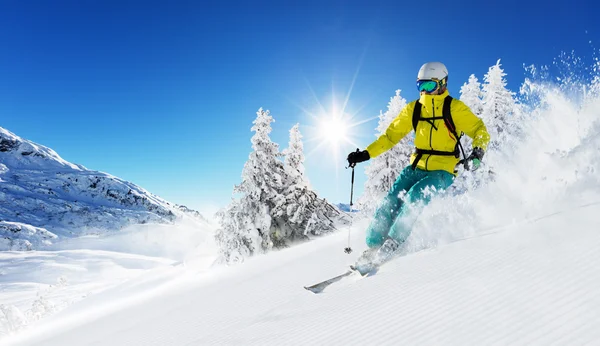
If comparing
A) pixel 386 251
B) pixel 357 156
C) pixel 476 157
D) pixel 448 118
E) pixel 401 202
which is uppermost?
pixel 448 118

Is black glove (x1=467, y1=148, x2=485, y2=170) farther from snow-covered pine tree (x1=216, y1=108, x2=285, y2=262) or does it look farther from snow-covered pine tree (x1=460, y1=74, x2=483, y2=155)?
snow-covered pine tree (x1=460, y1=74, x2=483, y2=155)

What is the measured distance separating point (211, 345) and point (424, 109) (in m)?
4.42

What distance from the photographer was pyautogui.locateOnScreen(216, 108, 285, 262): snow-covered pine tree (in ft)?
73.9

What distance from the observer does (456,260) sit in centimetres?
469

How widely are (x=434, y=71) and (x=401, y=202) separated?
2.03m

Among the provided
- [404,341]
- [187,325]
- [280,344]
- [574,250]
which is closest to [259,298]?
[187,325]

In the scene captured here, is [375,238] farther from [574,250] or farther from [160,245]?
[160,245]

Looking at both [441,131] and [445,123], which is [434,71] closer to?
[445,123]

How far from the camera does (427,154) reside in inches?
242

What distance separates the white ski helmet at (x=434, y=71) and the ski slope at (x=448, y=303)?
238 cm

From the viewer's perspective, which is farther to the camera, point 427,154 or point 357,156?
point 357,156

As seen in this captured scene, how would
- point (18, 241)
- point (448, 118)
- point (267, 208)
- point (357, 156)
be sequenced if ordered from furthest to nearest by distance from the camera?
point (18, 241) → point (267, 208) → point (357, 156) → point (448, 118)

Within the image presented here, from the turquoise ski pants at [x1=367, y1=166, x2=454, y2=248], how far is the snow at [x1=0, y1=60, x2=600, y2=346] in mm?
244

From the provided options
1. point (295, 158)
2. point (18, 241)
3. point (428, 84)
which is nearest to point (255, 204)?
point (295, 158)
